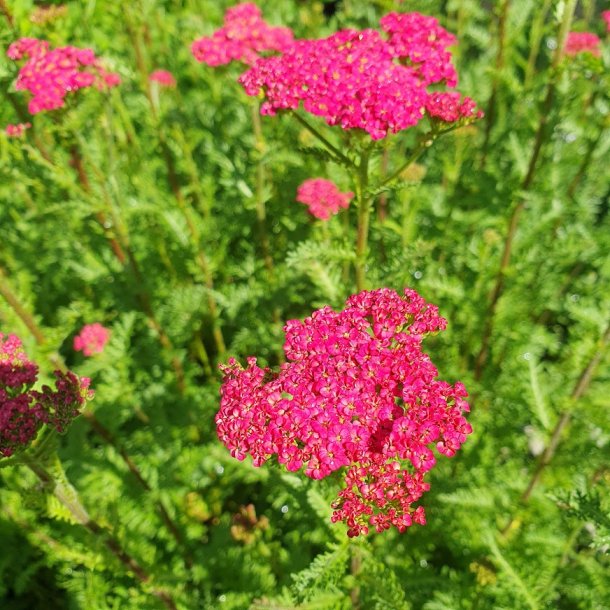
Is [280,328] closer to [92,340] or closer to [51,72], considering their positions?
[92,340]

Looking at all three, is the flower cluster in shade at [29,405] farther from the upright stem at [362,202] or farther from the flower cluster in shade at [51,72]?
the flower cluster in shade at [51,72]

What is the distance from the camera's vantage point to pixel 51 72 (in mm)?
3211

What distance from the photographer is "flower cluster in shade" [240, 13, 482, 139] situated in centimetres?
237

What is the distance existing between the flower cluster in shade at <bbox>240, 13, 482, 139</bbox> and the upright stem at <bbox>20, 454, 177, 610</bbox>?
1959 mm

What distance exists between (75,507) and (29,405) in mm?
558

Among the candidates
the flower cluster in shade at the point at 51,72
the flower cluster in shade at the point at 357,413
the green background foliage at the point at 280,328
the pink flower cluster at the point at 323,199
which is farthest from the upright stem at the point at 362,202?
the flower cluster in shade at the point at 51,72

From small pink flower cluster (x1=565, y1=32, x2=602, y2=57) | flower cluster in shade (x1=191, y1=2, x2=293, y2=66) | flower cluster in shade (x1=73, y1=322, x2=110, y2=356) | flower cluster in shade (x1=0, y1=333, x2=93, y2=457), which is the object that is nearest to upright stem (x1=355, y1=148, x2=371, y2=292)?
flower cluster in shade (x1=0, y1=333, x2=93, y2=457)

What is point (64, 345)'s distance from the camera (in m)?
4.94

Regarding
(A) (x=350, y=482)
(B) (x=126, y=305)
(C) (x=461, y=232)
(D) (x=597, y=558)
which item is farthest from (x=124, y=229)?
(D) (x=597, y=558)

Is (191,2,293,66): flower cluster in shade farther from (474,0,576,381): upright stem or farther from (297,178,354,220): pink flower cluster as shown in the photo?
(474,0,576,381): upright stem

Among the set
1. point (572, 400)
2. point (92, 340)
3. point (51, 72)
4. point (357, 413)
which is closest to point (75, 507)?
point (357, 413)

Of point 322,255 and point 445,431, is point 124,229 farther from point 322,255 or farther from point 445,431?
point 445,431

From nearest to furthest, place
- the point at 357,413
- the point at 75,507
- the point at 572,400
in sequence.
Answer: the point at 357,413, the point at 75,507, the point at 572,400

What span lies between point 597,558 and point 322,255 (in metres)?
2.72
